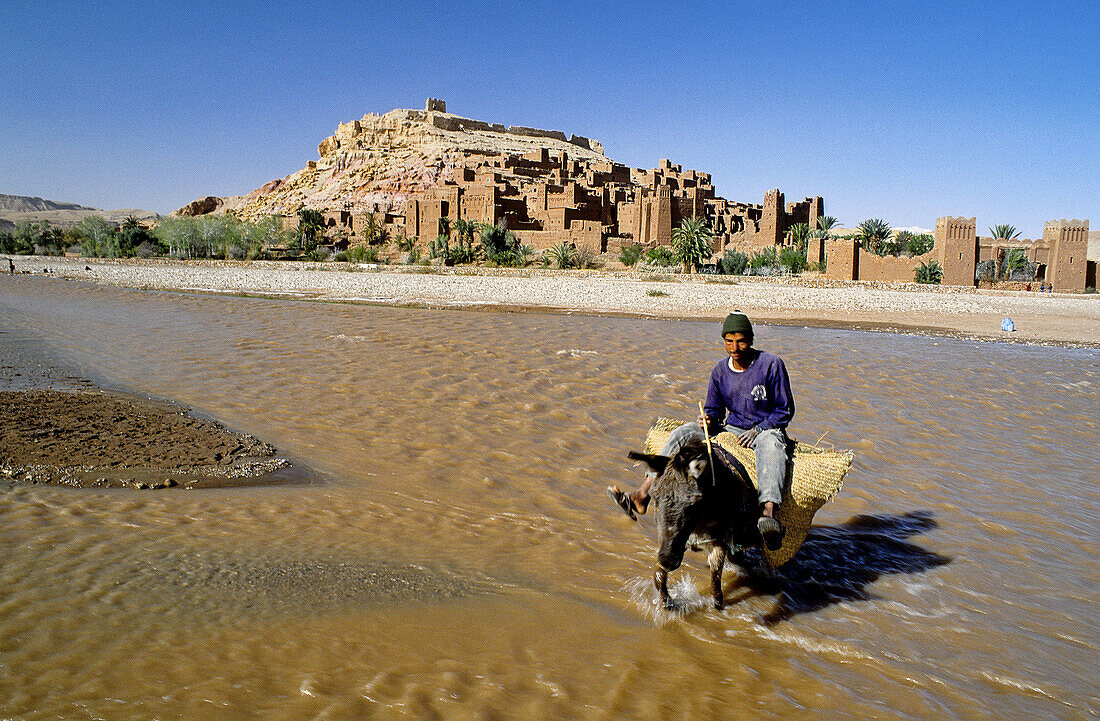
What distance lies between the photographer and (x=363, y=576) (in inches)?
145

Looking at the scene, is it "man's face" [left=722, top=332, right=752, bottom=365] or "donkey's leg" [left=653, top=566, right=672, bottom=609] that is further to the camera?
"man's face" [left=722, top=332, right=752, bottom=365]

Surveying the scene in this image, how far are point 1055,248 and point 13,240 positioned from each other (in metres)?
90.2

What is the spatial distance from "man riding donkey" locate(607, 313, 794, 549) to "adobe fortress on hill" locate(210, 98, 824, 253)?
40.7m

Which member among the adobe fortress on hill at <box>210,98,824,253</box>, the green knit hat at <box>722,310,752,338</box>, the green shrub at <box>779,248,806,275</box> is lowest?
the green knit hat at <box>722,310,752,338</box>

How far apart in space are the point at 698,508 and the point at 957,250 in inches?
1479

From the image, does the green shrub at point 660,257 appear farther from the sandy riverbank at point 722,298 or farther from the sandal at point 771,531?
the sandal at point 771,531

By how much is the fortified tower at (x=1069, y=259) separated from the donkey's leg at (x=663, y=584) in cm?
4359

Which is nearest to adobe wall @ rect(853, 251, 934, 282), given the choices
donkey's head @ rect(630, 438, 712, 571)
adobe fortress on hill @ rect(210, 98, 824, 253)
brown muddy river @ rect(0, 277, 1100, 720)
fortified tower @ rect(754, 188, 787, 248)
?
adobe fortress on hill @ rect(210, 98, 824, 253)

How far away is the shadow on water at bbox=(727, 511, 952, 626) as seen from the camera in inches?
153

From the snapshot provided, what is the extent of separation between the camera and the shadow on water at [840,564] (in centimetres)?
389

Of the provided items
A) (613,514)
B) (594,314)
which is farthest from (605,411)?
(594,314)

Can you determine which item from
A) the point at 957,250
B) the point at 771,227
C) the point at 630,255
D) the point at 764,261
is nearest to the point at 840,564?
the point at 957,250

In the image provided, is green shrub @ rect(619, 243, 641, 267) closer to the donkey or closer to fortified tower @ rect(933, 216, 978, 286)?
fortified tower @ rect(933, 216, 978, 286)

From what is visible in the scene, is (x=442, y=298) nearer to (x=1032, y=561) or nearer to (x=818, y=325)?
(x=818, y=325)
